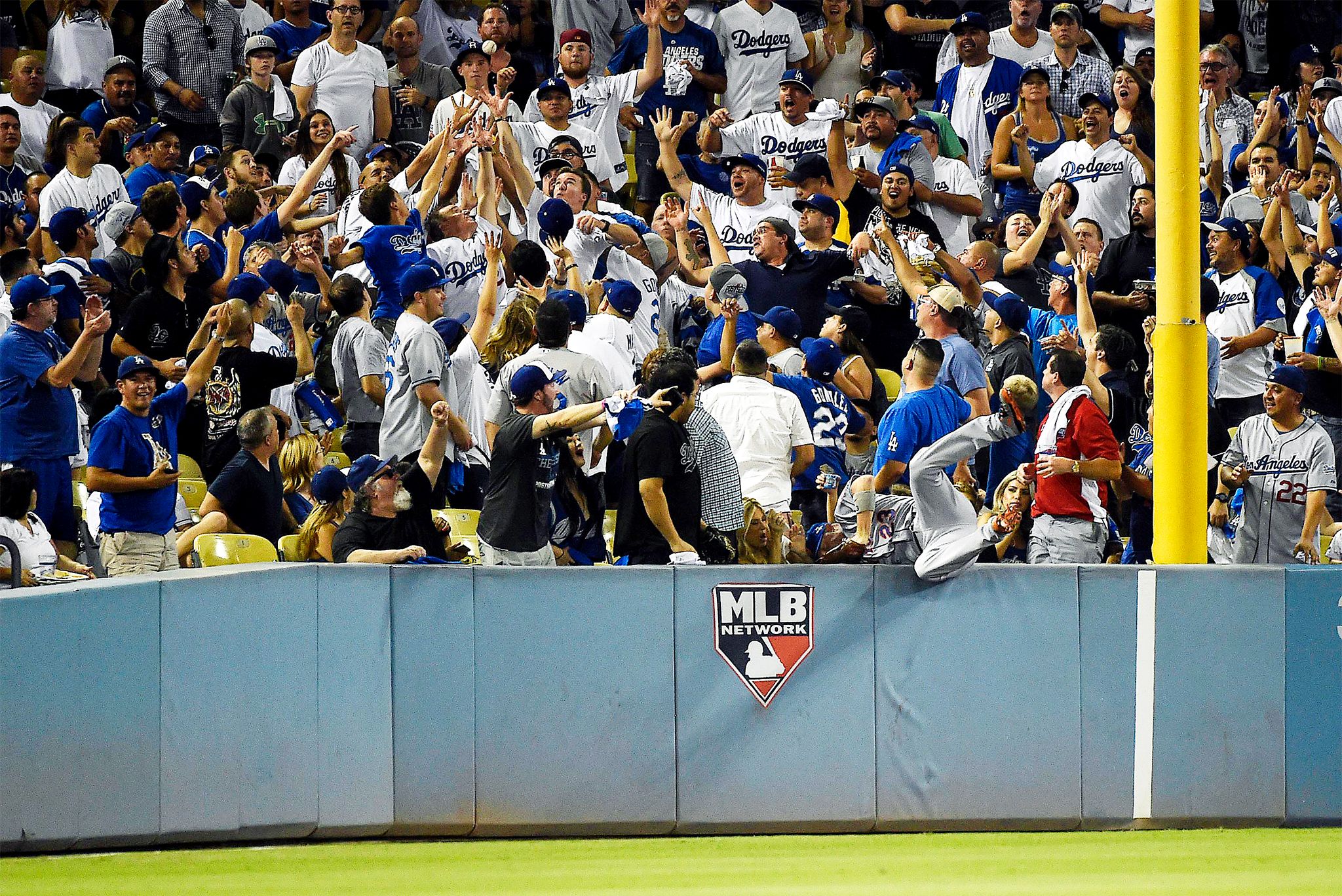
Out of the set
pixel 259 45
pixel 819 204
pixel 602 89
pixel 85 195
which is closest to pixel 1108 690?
pixel 819 204

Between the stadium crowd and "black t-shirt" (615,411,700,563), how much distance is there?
0.02 m

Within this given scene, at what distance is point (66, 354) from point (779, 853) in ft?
18.5

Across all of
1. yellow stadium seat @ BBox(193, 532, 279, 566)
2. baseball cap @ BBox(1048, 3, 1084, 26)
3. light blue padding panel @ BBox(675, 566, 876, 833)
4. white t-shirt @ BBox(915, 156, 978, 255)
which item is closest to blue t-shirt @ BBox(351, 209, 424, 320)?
yellow stadium seat @ BBox(193, 532, 279, 566)

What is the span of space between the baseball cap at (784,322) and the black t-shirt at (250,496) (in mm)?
3361

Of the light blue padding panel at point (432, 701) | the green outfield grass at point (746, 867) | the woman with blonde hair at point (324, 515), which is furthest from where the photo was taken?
the woman with blonde hair at point (324, 515)

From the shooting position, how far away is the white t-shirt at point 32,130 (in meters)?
13.7

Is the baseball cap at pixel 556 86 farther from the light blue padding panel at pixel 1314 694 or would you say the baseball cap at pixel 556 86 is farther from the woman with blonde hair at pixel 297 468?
the light blue padding panel at pixel 1314 694

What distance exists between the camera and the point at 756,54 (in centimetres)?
1527

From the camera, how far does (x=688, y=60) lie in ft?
48.5

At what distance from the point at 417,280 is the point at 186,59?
6238 mm

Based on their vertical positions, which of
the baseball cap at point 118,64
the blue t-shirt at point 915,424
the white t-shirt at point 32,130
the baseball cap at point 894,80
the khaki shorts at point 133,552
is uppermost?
the baseball cap at point 118,64

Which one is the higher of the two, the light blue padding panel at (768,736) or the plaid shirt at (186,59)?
the plaid shirt at (186,59)

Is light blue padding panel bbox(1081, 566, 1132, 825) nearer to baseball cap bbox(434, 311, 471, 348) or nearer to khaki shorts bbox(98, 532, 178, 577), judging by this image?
baseball cap bbox(434, 311, 471, 348)

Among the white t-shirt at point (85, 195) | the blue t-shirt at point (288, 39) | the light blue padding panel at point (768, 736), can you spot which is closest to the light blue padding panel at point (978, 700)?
the light blue padding panel at point (768, 736)
